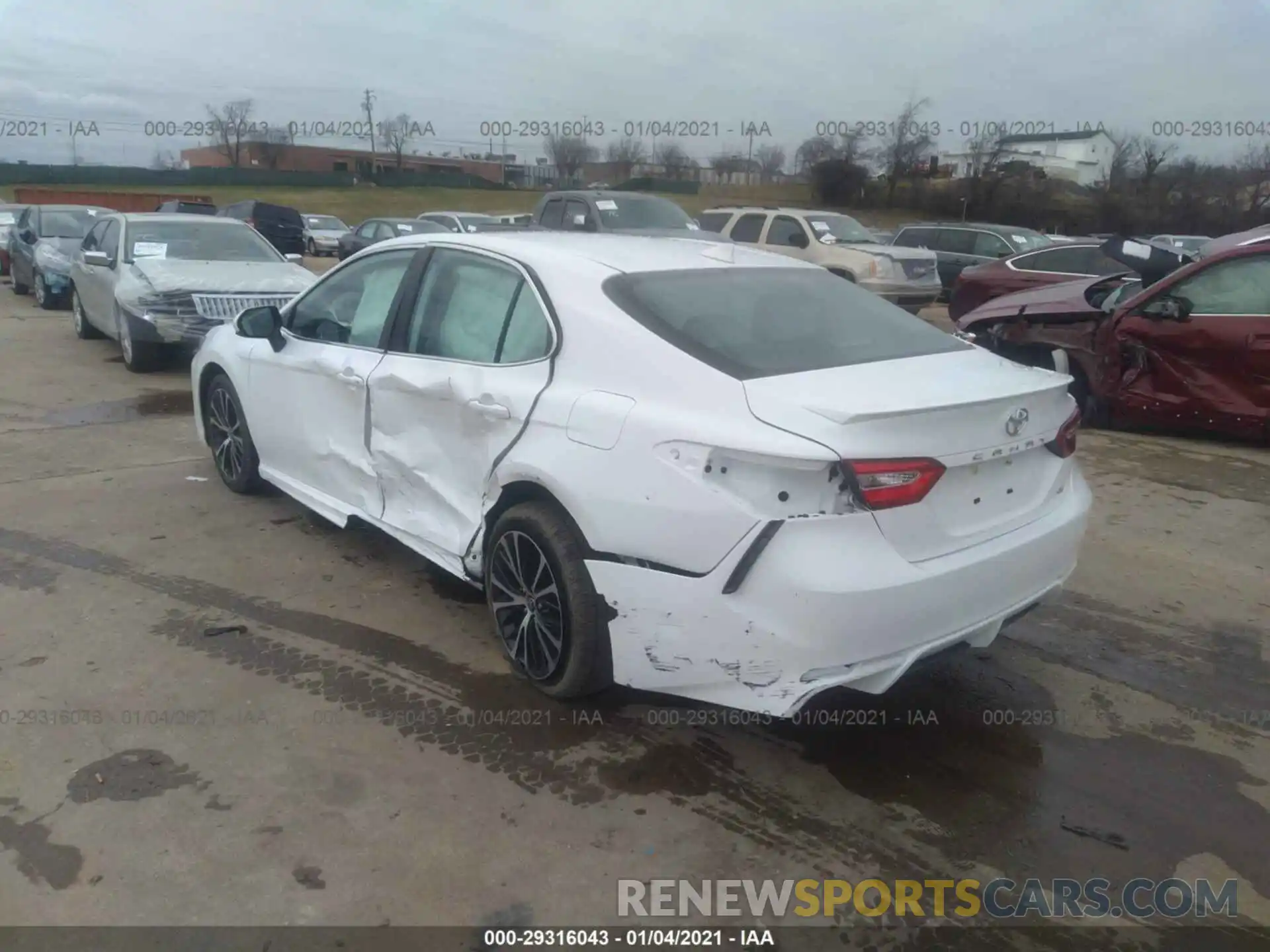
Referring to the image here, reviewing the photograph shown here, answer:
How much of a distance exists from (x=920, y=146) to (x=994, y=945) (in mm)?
43560

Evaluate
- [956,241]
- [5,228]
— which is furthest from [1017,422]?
[5,228]

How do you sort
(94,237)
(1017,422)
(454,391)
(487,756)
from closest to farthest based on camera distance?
(1017,422), (487,756), (454,391), (94,237)

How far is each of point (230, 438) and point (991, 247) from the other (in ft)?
52.4

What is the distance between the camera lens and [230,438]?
5.72 meters

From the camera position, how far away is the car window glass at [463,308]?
377 centimetres

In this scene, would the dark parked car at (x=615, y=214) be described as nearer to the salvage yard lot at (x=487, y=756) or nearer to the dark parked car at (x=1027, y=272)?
the dark parked car at (x=1027, y=272)

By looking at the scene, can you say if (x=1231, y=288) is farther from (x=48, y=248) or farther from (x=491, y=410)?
(x=48, y=248)

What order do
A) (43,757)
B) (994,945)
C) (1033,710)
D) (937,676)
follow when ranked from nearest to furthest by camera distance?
(994,945) < (43,757) < (1033,710) < (937,676)

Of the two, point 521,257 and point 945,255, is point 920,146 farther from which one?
point 521,257

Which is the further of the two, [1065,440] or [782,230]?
[782,230]

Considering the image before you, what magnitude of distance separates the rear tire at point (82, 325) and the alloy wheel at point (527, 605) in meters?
10.1

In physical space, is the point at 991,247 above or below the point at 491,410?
above

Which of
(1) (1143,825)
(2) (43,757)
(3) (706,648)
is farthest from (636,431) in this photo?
(2) (43,757)

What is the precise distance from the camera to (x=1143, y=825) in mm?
2938
